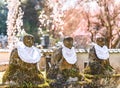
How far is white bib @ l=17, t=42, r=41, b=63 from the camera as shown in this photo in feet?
16.1

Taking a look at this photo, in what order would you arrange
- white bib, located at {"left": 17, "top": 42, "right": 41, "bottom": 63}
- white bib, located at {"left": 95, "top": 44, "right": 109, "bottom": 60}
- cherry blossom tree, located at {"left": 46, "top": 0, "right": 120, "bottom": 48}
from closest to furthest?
white bib, located at {"left": 17, "top": 42, "right": 41, "bottom": 63}
white bib, located at {"left": 95, "top": 44, "right": 109, "bottom": 60}
cherry blossom tree, located at {"left": 46, "top": 0, "right": 120, "bottom": 48}

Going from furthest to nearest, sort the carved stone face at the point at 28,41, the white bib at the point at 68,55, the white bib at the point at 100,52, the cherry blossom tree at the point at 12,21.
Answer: the cherry blossom tree at the point at 12,21
the white bib at the point at 100,52
the white bib at the point at 68,55
the carved stone face at the point at 28,41

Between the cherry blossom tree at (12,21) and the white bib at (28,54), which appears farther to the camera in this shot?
the cherry blossom tree at (12,21)

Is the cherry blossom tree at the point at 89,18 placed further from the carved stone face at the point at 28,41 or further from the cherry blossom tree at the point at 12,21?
the carved stone face at the point at 28,41

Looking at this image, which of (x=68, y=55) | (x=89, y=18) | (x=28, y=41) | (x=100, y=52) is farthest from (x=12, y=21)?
(x=28, y=41)

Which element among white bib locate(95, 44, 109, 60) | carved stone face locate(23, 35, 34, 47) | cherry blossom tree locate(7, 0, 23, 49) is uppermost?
cherry blossom tree locate(7, 0, 23, 49)

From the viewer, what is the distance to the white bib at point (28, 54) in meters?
4.89

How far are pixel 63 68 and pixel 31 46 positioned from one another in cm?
80

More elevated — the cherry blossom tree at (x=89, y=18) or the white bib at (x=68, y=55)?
the cherry blossom tree at (x=89, y=18)

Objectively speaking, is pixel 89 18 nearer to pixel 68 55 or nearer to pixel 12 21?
pixel 12 21

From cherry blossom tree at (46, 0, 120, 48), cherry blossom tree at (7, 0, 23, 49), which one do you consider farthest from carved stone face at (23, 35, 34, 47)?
cherry blossom tree at (46, 0, 120, 48)

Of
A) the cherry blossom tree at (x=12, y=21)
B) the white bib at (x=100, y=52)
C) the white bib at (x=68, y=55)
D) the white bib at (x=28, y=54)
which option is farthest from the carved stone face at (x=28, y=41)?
the cherry blossom tree at (x=12, y=21)

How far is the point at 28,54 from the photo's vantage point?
197 inches

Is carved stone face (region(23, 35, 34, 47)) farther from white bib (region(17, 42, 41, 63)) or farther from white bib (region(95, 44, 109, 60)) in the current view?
white bib (region(95, 44, 109, 60))
